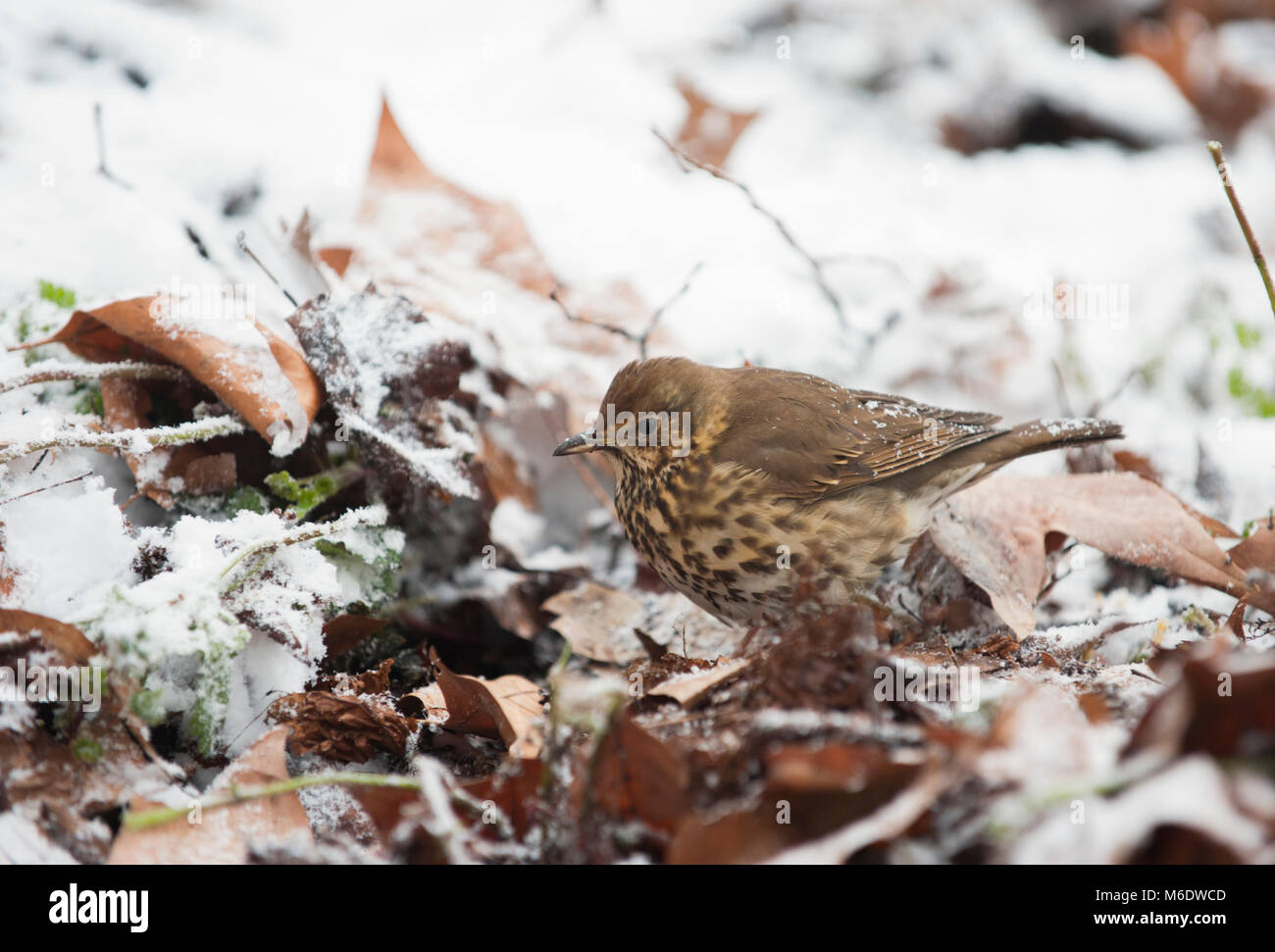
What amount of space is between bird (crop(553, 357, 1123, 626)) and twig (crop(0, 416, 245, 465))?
3.18ft

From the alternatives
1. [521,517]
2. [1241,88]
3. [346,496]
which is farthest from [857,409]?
[1241,88]

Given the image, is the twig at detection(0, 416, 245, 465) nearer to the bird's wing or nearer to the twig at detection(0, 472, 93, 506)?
the twig at detection(0, 472, 93, 506)

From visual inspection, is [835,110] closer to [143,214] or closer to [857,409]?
[857,409]

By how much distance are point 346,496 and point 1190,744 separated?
1.98 m

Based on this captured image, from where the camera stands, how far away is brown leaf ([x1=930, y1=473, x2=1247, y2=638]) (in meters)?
2.79

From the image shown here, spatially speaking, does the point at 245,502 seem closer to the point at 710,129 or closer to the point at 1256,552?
the point at 1256,552

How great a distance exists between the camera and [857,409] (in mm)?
3326

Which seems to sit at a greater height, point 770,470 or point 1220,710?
point 770,470

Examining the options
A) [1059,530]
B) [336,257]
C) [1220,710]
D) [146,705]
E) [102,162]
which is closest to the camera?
[1220,710]

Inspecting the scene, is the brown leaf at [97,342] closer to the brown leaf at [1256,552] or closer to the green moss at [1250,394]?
the brown leaf at [1256,552]

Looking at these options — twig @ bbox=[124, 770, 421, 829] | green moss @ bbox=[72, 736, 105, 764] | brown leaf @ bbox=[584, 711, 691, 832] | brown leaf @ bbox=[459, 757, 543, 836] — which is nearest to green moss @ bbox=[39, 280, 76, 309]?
green moss @ bbox=[72, 736, 105, 764]

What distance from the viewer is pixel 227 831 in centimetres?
178

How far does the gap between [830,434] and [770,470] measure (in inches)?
10.1

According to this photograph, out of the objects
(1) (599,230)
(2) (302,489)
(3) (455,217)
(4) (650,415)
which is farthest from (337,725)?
(1) (599,230)
